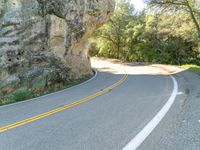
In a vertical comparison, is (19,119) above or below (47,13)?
below

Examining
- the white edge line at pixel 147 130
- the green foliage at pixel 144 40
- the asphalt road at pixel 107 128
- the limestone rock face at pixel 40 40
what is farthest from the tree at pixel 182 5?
the white edge line at pixel 147 130

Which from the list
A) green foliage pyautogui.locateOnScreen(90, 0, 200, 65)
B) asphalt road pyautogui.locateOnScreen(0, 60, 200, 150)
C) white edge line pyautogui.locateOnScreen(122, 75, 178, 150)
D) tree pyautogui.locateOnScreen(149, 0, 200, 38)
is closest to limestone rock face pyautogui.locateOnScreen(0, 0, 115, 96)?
tree pyautogui.locateOnScreen(149, 0, 200, 38)

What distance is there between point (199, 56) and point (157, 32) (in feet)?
22.4

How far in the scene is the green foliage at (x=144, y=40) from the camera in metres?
38.2

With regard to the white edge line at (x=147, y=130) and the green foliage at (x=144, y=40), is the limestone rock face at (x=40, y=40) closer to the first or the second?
the white edge line at (x=147, y=130)

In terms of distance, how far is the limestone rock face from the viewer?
15289 mm

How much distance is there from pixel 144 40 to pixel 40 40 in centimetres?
2939

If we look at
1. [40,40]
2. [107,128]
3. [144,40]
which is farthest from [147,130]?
[144,40]

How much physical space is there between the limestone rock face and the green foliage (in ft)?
51.4

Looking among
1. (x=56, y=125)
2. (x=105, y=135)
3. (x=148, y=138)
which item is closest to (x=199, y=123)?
(x=148, y=138)

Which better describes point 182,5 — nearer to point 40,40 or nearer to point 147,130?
point 40,40

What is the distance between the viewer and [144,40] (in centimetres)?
4403

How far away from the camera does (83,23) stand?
20.4m

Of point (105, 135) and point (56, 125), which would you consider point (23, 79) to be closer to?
point (56, 125)
